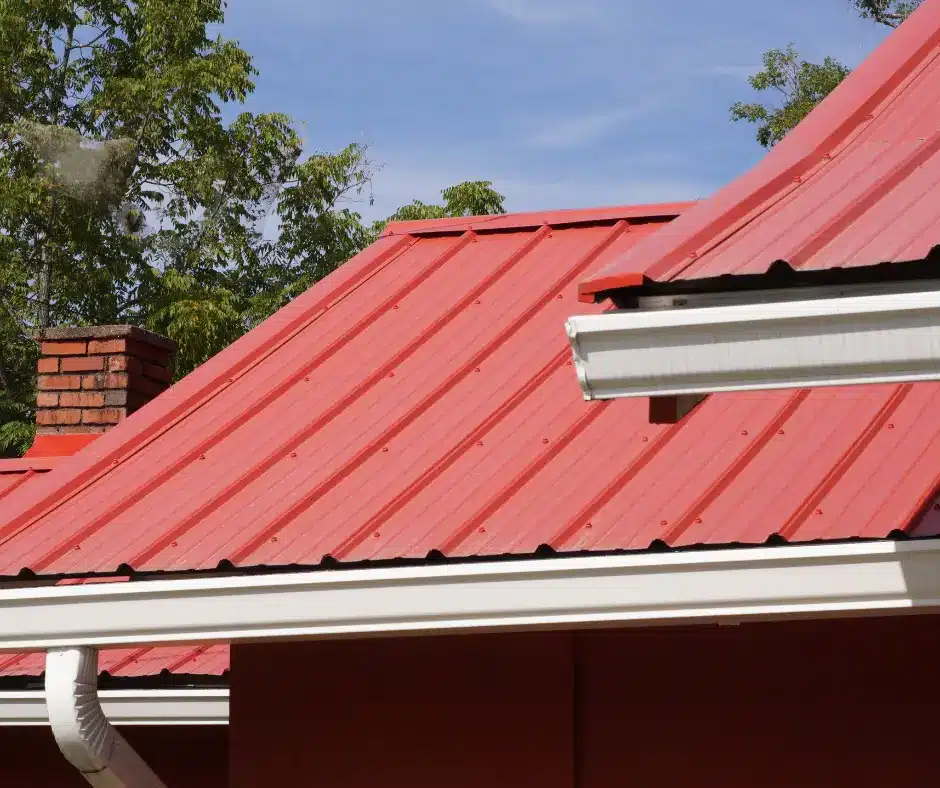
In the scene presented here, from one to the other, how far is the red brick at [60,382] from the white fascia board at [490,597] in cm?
410

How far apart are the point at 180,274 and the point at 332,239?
2.90m

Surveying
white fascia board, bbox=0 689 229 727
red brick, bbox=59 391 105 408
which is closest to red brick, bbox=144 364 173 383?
red brick, bbox=59 391 105 408

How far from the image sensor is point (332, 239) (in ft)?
85.8

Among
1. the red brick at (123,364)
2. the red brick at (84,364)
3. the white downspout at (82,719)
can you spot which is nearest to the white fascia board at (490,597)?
the white downspout at (82,719)

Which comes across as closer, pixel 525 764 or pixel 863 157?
pixel 863 157

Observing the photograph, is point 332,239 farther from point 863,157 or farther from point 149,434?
point 863,157

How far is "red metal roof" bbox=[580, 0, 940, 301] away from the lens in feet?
8.61

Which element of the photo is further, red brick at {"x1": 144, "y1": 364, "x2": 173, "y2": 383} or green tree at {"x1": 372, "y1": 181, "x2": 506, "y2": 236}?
green tree at {"x1": 372, "y1": 181, "x2": 506, "y2": 236}

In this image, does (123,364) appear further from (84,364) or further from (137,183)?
(137,183)

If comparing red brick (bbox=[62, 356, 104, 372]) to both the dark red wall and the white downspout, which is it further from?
the white downspout

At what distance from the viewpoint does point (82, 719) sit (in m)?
4.24

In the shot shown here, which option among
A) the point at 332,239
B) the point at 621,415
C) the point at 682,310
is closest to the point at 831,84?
the point at 332,239

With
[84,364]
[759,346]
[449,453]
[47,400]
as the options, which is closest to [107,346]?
[84,364]

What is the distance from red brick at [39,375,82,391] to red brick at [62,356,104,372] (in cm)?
5
